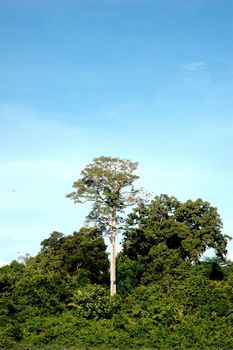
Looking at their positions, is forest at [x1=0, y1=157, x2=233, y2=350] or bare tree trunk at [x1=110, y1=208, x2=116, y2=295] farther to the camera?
bare tree trunk at [x1=110, y1=208, x2=116, y2=295]

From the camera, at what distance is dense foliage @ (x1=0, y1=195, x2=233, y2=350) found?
26984mm

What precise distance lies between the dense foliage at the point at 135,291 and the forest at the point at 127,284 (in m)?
0.06

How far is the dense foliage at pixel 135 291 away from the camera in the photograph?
27.0 m

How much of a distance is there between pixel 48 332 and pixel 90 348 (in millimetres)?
2793

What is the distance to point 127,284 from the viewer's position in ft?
123

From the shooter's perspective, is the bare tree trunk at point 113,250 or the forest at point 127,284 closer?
the forest at point 127,284

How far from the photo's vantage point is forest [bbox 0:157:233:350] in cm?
2708

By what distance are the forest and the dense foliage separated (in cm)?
6

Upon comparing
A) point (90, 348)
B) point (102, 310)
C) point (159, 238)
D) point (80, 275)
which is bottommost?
point (90, 348)

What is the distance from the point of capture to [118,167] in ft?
115

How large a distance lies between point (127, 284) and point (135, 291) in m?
4.17

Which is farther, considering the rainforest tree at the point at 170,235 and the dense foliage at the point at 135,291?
the rainforest tree at the point at 170,235

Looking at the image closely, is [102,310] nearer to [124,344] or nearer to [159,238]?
[124,344]

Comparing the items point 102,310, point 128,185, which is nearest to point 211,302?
point 102,310
